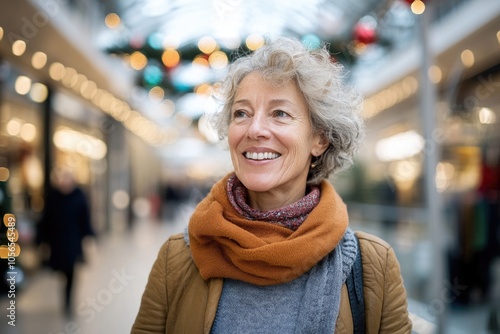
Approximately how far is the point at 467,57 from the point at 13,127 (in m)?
6.51

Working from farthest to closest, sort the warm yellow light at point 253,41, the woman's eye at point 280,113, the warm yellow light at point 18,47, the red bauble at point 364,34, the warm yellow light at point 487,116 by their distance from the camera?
1. the warm yellow light at point 487,116
2. the warm yellow light at point 18,47
3. the warm yellow light at point 253,41
4. the red bauble at point 364,34
5. the woman's eye at point 280,113

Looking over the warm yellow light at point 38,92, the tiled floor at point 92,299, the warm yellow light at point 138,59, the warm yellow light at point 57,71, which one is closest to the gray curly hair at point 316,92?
the tiled floor at point 92,299

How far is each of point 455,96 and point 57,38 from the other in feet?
20.9

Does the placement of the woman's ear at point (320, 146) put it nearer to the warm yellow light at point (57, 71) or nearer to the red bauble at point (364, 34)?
the red bauble at point (364, 34)

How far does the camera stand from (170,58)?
7320 mm

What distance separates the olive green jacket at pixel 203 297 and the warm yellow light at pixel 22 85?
700 cm

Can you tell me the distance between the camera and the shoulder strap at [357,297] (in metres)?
1.61

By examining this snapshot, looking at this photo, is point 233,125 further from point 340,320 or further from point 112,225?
point 112,225

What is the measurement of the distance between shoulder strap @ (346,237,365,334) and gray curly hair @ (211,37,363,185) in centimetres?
38

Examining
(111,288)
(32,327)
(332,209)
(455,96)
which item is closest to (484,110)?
(455,96)

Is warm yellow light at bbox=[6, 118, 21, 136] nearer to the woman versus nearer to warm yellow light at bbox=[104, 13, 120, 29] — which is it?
warm yellow light at bbox=[104, 13, 120, 29]

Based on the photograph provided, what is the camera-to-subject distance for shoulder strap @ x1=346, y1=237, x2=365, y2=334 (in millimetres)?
1611

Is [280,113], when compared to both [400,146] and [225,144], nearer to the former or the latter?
[225,144]

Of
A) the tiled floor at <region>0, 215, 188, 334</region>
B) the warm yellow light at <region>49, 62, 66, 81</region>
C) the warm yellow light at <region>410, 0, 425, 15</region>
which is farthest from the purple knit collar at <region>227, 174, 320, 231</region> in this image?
the warm yellow light at <region>49, 62, 66, 81</region>
